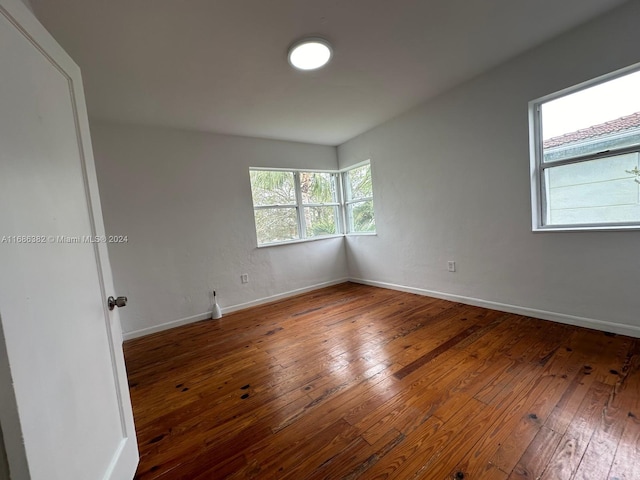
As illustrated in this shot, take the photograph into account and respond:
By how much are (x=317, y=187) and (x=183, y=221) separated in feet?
6.92

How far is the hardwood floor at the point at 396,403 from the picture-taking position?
3.82 feet

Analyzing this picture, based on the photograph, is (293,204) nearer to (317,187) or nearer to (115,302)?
(317,187)

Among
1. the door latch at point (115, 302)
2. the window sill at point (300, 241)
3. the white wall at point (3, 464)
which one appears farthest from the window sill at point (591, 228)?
the white wall at point (3, 464)

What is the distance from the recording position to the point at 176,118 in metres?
2.83

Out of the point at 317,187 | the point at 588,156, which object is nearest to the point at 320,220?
the point at 317,187

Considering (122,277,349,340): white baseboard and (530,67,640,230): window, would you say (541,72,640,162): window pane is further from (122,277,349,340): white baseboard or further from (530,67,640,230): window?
(122,277,349,340): white baseboard

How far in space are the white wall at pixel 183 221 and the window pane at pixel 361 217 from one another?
3.85 feet

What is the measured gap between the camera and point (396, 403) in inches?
60.1

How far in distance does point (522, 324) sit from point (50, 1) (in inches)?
156

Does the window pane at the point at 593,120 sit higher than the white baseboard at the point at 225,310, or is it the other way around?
the window pane at the point at 593,120

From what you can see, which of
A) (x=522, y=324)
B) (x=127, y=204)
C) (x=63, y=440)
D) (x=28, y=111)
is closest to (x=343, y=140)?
(x=127, y=204)

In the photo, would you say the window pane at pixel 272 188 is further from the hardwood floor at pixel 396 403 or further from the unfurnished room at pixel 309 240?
the hardwood floor at pixel 396 403

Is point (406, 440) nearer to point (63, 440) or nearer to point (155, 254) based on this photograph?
point (63, 440)

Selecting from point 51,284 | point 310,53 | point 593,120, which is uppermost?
point 310,53
